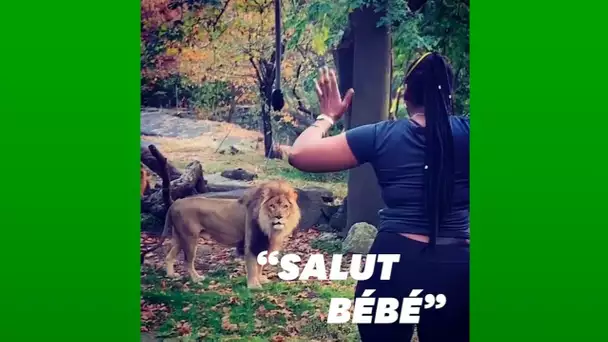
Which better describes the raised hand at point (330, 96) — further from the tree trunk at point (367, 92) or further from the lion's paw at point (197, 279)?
the lion's paw at point (197, 279)

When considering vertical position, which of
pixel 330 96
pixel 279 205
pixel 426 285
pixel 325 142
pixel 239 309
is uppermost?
pixel 330 96

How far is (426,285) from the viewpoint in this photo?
4.14 meters

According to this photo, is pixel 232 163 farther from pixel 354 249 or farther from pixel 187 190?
pixel 354 249

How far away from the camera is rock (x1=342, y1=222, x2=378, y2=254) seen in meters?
4.11

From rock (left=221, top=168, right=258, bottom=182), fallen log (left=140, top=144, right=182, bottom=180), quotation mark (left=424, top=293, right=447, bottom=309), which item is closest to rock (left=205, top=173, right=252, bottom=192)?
rock (left=221, top=168, right=258, bottom=182)

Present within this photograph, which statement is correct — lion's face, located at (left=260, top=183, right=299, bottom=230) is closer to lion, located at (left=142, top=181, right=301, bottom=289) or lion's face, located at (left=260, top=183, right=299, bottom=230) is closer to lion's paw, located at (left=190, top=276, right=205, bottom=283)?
lion, located at (left=142, top=181, right=301, bottom=289)

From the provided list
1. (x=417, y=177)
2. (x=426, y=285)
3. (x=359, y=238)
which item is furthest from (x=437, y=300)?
(x=417, y=177)

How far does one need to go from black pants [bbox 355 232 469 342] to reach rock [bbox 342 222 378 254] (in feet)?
0.13

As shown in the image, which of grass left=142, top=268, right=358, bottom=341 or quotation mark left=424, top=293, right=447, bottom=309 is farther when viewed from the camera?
quotation mark left=424, top=293, right=447, bottom=309

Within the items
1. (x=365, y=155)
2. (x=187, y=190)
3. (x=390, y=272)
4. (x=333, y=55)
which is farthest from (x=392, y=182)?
(x=187, y=190)

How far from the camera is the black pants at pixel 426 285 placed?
4113 mm

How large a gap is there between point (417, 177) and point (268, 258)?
0.92 m

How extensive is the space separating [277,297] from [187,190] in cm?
75

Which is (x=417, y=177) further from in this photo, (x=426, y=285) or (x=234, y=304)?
(x=234, y=304)
